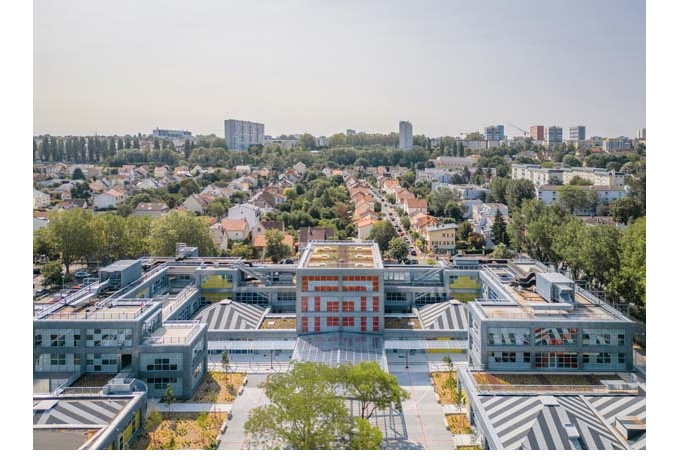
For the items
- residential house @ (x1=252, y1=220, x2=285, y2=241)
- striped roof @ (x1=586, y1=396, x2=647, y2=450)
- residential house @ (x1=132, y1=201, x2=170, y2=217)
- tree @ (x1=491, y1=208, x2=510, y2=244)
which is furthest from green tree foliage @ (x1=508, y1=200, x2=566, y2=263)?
residential house @ (x1=132, y1=201, x2=170, y2=217)

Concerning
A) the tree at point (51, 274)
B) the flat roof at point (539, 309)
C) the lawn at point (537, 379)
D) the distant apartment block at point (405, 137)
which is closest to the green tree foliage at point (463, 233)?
the flat roof at point (539, 309)

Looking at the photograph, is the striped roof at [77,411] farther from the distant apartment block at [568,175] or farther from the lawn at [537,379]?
→ the distant apartment block at [568,175]

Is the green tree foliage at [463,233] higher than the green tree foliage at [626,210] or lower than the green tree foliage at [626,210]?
lower

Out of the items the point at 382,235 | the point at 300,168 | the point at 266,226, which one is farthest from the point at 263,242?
the point at 300,168

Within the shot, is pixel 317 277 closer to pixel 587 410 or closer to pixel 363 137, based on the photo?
pixel 587 410

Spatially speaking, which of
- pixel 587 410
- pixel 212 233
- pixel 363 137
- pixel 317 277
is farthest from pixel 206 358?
pixel 363 137

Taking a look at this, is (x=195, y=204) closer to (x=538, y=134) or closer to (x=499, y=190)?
(x=499, y=190)

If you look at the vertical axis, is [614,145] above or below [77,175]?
above
